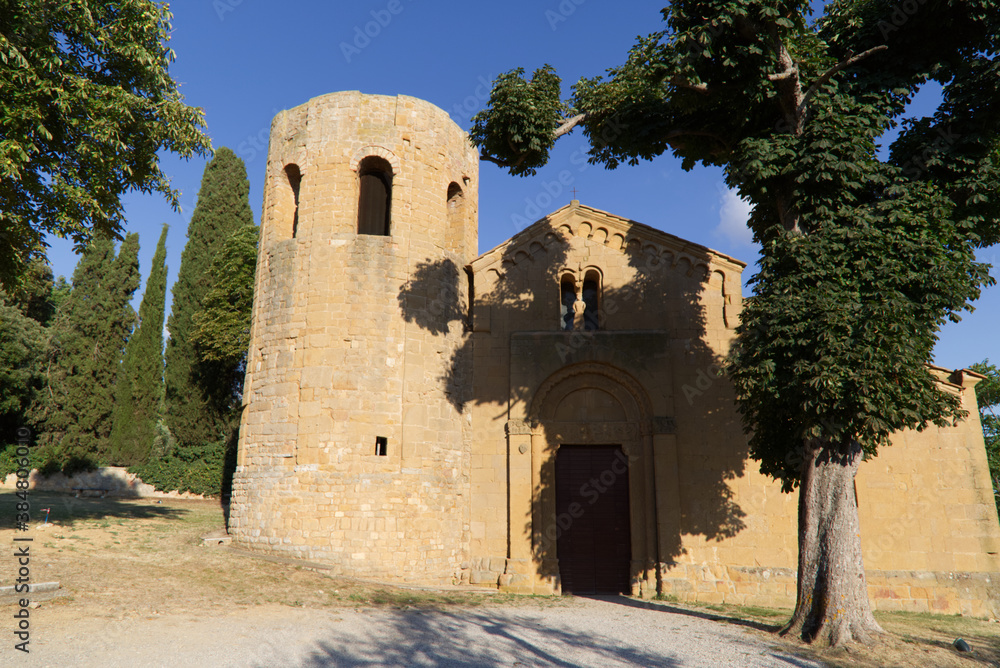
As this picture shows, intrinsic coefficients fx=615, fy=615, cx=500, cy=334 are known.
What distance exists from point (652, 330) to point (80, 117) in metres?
12.7

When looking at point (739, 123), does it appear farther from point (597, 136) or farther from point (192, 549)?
point (192, 549)

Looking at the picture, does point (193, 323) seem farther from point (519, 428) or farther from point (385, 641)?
point (385, 641)

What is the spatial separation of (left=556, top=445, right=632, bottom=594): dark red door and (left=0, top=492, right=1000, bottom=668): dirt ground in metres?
1.59

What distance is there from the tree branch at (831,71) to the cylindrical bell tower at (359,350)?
28.0 feet

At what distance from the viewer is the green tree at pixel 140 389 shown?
26750 millimetres

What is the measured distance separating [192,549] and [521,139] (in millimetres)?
10681

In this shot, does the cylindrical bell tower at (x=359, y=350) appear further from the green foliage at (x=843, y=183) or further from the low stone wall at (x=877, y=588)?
the low stone wall at (x=877, y=588)

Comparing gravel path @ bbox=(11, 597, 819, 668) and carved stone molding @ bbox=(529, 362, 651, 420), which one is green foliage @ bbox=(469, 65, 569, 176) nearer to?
carved stone molding @ bbox=(529, 362, 651, 420)

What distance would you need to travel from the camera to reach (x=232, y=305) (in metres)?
25.4

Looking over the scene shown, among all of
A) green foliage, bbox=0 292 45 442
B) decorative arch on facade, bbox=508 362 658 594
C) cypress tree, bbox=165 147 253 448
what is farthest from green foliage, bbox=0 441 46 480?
decorative arch on facade, bbox=508 362 658 594

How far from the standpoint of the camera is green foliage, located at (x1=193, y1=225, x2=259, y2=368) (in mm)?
24953

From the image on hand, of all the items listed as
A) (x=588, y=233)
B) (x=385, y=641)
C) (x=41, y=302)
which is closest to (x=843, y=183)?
(x=588, y=233)

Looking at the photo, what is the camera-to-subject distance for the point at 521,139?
38.9ft

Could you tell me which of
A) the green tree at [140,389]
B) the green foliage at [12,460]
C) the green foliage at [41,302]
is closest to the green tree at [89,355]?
the green foliage at [12,460]
